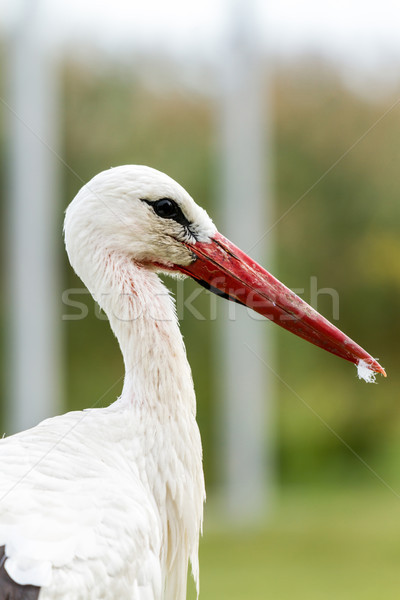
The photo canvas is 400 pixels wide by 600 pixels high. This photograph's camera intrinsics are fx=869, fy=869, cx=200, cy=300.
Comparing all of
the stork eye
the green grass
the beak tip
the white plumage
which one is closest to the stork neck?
the white plumage

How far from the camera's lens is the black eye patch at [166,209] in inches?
89.0

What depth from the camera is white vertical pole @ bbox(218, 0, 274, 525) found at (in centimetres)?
700

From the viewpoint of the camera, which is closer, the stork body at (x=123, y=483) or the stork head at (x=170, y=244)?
the stork body at (x=123, y=483)

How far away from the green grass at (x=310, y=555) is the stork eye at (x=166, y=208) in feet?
10.1

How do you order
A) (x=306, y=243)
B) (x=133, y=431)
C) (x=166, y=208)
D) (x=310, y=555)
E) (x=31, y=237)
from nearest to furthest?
(x=133, y=431) → (x=166, y=208) → (x=310, y=555) → (x=31, y=237) → (x=306, y=243)

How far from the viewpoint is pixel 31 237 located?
270 inches

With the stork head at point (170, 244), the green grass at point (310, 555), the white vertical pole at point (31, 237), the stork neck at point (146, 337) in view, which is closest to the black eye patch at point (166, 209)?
the stork head at point (170, 244)

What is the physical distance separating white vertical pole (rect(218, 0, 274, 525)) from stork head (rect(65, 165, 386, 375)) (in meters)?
4.49

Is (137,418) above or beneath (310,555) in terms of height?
above

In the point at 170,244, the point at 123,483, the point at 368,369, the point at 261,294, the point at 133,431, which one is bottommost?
the point at 123,483

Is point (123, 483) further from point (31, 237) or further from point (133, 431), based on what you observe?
point (31, 237)

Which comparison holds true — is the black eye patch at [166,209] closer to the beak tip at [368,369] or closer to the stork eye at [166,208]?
the stork eye at [166,208]

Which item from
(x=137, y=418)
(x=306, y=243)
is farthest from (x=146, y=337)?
(x=306, y=243)

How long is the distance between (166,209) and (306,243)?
580 centimetres
